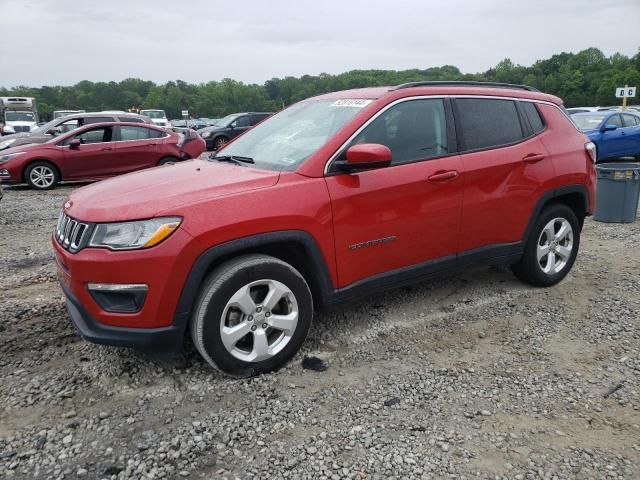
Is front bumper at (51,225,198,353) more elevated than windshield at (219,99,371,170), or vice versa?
windshield at (219,99,371,170)

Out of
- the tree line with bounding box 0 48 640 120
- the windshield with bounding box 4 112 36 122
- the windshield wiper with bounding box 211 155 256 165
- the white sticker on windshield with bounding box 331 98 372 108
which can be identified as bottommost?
the windshield wiper with bounding box 211 155 256 165

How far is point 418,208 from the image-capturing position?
11.5 ft

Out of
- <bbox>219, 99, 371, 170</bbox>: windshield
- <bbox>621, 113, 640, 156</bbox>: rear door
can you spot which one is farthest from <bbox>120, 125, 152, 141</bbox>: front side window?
<bbox>621, 113, 640, 156</bbox>: rear door

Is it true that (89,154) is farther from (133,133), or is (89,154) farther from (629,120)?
(629,120)

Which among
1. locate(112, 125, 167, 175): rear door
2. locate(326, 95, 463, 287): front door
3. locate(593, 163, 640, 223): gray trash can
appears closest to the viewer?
locate(326, 95, 463, 287): front door

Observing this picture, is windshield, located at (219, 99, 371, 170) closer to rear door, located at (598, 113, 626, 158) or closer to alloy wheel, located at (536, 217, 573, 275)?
alloy wheel, located at (536, 217, 573, 275)

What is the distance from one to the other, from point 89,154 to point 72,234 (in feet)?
29.5

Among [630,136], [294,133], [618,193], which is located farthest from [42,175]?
[630,136]

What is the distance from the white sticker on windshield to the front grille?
76.7 inches

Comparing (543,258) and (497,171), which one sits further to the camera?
(543,258)

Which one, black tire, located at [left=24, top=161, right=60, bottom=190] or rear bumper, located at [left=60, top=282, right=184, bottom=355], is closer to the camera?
rear bumper, located at [left=60, top=282, right=184, bottom=355]

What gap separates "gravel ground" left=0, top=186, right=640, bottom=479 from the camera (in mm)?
2377

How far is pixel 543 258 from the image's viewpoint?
14.8ft

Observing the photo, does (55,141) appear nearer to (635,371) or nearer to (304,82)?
(635,371)
